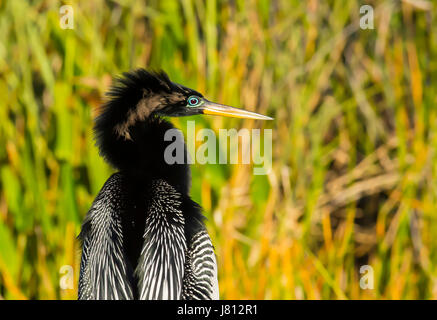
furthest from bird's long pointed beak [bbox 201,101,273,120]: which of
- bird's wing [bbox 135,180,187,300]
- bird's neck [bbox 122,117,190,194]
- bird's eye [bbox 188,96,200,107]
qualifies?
bird's wing [bbox 135,180,187,300]

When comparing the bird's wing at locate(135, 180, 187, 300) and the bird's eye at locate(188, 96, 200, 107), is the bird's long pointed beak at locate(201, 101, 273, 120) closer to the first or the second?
the bird's eye at locate(188, 96, 200, 107)

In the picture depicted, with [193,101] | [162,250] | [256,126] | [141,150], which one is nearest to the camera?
[162,250]

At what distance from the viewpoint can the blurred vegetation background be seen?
7.43ft

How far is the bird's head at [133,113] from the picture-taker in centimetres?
150

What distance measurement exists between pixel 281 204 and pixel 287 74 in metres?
0.52

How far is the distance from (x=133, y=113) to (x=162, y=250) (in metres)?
0.36

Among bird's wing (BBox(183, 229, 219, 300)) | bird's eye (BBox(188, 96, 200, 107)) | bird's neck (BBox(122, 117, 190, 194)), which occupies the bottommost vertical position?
bird's wing (BBox(183, 229, 219, 300))

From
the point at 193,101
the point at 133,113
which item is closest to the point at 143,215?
the point at 133,113

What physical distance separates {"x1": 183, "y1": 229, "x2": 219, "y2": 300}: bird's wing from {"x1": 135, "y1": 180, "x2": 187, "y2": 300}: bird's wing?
4cm

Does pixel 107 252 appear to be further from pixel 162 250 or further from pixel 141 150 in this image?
pixel 141 150

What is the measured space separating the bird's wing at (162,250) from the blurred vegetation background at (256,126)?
0.86m

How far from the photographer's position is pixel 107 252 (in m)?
1.35

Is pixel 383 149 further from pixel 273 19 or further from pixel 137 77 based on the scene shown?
pixel 137 77

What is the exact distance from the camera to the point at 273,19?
2.66 m
